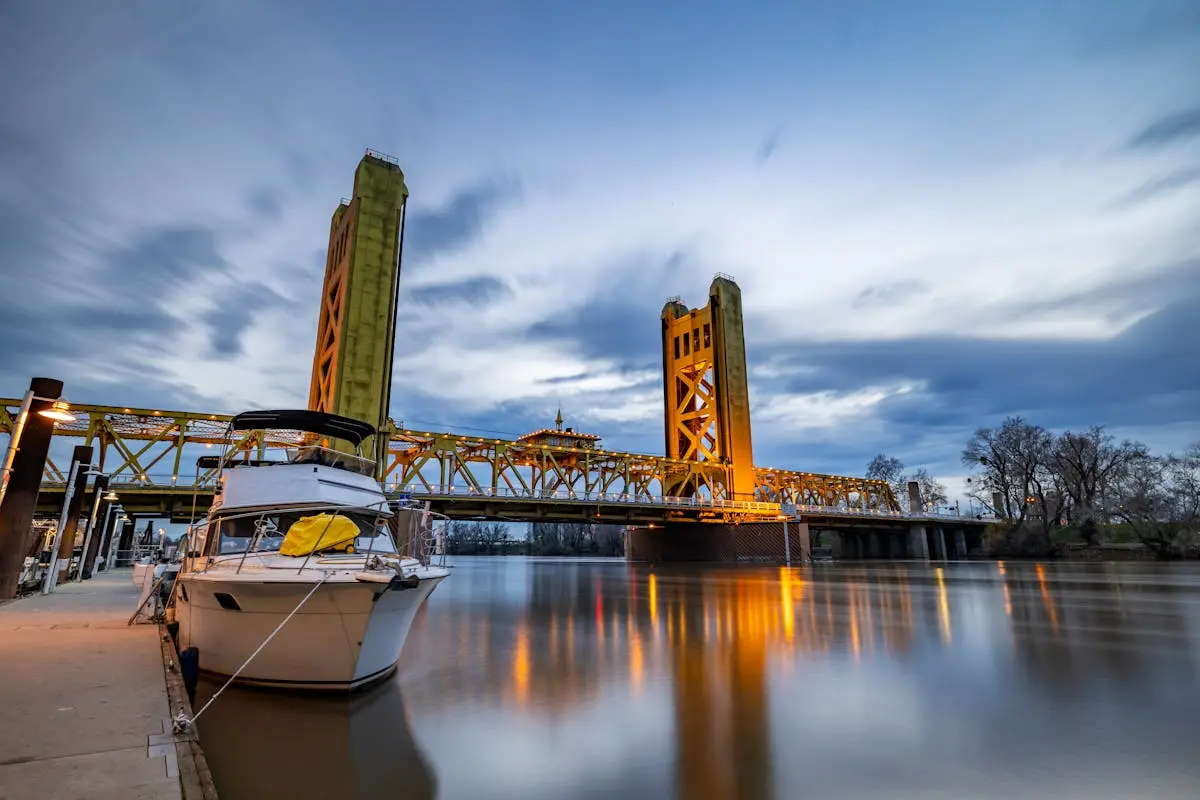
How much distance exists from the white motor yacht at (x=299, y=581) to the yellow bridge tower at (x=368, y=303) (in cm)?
2699

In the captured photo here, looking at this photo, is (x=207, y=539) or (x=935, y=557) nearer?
(x=207, y=539)

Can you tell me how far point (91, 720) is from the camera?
5164 mm

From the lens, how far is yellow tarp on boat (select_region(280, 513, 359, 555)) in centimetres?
816

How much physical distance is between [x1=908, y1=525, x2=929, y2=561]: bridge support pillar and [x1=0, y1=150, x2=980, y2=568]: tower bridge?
20 cm

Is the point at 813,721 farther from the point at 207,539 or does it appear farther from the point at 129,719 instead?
the point at 207,539

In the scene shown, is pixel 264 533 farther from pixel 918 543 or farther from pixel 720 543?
pixel 918 543

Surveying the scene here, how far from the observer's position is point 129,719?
5.26 m

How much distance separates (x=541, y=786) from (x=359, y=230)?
3994 cm

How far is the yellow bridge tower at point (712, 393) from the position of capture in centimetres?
5994

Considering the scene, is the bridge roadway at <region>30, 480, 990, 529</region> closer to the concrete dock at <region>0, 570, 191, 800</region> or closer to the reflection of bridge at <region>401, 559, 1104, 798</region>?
the reflection of bridge at <region>401, 559, 1104, 798</region>

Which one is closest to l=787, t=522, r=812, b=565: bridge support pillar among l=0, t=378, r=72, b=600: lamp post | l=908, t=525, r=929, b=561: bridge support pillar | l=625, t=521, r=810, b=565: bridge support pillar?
l=625, t=521, r=810, b=565: bridge support pillar

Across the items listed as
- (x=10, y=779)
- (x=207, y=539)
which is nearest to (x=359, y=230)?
(x=207, y=539)

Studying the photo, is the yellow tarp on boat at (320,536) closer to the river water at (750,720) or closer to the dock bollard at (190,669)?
the dock bollard at (190,669)

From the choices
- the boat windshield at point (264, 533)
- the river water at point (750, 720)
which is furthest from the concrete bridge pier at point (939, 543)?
the boat windshield at point (264, 533)
